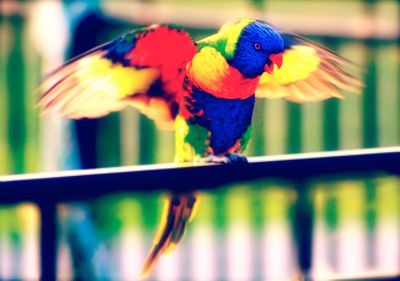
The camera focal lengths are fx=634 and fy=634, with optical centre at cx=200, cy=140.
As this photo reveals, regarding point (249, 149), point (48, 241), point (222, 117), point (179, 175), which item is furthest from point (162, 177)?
point (249, 149)

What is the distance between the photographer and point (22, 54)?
2250 millimetres

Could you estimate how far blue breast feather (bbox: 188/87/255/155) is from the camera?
776 mm

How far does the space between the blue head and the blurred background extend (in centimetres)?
109

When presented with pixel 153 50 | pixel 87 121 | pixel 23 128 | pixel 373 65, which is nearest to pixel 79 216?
pixel 87 121

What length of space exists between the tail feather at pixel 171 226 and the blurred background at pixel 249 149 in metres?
1.04

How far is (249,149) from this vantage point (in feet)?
6.15

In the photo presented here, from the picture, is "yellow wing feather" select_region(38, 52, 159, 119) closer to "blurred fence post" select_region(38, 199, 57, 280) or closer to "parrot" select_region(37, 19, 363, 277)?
"parrot" select_region(37, 19, 363, 277)

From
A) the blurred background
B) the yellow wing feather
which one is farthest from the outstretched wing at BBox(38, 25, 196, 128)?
the blurred background

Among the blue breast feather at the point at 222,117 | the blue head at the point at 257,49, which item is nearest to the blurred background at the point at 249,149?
the blue breast feather at the point at 222,117

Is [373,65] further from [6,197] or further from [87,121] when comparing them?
[6,197]

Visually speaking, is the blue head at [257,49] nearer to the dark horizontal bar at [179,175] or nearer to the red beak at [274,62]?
the red beak at [274,62]

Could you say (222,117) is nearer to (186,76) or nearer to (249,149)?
(186,76)

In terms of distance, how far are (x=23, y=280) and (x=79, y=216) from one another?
538mm

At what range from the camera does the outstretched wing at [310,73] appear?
67cm
